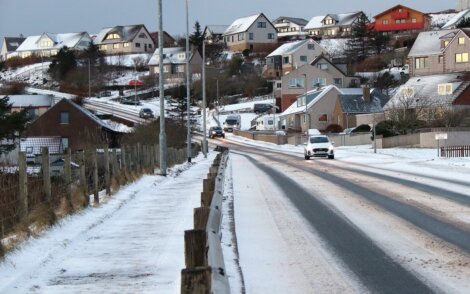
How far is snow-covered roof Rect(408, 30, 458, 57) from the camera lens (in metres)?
83.3

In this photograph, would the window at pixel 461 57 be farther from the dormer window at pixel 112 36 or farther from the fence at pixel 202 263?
the dormer window at pixel 112 36

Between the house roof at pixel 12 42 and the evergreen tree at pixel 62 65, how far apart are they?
177 feet

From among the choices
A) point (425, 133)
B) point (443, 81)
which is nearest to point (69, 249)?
point (425, 133)

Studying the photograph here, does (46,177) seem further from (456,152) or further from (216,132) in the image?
(216,132)

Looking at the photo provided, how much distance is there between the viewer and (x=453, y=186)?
19.4 metres

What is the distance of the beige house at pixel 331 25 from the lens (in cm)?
16038

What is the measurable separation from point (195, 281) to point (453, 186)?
16.3m

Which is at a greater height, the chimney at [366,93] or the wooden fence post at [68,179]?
the chimney at [366,93]

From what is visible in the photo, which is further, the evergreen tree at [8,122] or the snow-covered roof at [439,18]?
the snow-covered roof at [439,18]

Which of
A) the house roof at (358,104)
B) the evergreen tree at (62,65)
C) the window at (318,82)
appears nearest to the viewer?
the house roof at (358,104)

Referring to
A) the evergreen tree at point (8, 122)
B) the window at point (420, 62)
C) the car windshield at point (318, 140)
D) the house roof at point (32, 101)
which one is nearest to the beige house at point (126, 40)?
the house roof at point (32, 101)

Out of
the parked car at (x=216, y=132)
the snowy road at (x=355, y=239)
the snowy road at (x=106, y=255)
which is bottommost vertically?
the snowy road at (x=355, y=239)

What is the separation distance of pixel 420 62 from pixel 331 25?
8360 centimetres

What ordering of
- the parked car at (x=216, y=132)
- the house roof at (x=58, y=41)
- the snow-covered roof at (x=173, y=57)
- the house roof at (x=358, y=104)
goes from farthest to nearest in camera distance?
1. the house roof at (x=58, y=41)
2. the snow-covered roof at (x=173, y=57)
3. the parked car at (x=216, y=132)
4. the house roof at (x=358, y=104)
